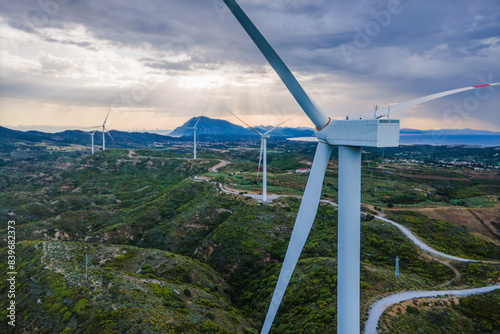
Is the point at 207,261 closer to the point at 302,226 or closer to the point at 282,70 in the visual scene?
the point at 302,226

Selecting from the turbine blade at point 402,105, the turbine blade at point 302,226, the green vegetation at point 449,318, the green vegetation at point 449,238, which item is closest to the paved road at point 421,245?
the green vegetation at point 449,238

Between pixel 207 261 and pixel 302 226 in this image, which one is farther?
pixel 207 261

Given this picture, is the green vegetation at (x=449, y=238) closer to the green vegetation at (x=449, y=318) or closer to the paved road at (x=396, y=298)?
the paved road at (x=396, y=298)

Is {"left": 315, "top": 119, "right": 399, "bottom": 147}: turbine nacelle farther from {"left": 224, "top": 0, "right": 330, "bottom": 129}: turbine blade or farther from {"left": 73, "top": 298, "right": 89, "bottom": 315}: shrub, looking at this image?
{"left": 73, "top": 298, "right": 89, "bottom": 315}: shrub

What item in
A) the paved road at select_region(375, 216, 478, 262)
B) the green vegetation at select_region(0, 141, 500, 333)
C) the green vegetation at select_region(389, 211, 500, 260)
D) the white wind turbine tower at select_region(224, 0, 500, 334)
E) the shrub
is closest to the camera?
the white wind turbine tower at select_region(224, 0, 500, 334)

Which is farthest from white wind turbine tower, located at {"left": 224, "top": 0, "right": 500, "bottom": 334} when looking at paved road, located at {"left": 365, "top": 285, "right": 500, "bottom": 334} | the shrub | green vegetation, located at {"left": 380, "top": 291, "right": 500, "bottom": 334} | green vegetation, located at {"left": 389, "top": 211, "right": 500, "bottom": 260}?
green vegetation, located at {"left": 389, "top": 211, "right": 500, "bottom": 260}

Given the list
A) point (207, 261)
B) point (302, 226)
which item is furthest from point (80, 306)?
point (207, 261)
